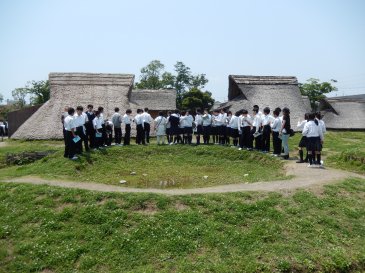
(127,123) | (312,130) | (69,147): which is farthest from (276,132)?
(69,147)

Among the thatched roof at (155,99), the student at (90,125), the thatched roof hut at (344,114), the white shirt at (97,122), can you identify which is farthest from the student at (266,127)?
the thatched roof hut at (344,114)

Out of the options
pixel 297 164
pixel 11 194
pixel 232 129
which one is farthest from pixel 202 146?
pixel 11 194

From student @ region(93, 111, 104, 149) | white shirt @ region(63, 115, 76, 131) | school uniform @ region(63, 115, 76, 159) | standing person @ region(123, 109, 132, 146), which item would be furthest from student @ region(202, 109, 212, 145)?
white shirt @ region(63, 115, 76, 131)

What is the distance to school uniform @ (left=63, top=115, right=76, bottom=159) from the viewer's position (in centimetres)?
1434

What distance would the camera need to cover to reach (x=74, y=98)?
25.5 meters

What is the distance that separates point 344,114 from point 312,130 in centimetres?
2118

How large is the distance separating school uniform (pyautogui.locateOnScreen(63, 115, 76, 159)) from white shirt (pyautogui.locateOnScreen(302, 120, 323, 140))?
9430 millimetres

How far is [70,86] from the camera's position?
2658cm

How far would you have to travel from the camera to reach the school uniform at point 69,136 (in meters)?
14.3

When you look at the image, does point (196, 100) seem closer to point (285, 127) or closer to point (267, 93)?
point (267, 93)

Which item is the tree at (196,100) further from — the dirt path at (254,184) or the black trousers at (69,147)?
the dirt path at (254,184)

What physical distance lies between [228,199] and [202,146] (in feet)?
29.0

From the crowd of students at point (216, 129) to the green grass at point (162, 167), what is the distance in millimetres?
844

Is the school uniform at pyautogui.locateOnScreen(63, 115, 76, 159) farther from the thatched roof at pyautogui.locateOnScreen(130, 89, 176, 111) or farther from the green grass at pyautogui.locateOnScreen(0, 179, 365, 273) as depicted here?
the thatched roof at pyautogui.locateOnScreen(130, 89, 176, 111)
